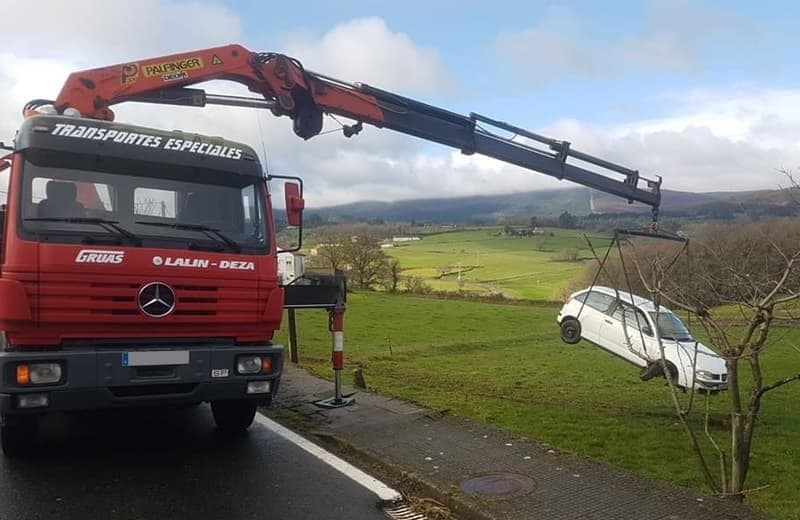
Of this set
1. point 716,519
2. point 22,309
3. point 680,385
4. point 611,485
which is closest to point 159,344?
point 22,309

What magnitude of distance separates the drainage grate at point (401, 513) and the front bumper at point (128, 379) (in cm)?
173

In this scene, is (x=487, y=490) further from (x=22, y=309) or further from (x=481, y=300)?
(x=481, y=300)

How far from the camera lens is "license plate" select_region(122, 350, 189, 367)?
5.36m

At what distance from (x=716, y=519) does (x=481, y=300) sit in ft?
130

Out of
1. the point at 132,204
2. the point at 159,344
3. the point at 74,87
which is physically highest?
the point at 74,87

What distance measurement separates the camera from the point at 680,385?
13242 mm

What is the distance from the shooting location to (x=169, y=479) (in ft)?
17.5

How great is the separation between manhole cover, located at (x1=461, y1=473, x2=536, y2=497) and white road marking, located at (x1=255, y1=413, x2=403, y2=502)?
1.78ft

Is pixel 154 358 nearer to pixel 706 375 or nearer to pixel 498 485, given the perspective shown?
pixel 498 485

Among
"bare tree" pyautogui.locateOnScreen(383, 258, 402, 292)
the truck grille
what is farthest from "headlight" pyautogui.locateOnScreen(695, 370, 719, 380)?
"bare tree" pyautogui.locateOnScreen(383, 258, 402, 292)

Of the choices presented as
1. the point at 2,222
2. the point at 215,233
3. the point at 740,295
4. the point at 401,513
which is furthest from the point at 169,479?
the point at 740,295

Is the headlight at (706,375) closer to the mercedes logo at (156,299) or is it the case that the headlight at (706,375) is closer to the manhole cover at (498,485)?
the manhole cover at (498,485)

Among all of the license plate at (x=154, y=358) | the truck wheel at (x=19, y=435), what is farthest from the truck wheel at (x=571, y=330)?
the truck wheel at (x=19, y=435)

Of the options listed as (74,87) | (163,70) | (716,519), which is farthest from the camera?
(163,70)
